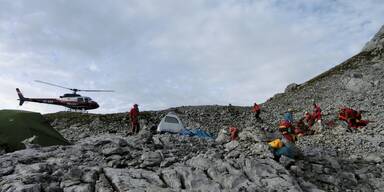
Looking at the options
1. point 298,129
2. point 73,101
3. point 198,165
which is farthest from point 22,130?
point 73,101

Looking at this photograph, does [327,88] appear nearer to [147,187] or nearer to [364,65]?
[364,65]

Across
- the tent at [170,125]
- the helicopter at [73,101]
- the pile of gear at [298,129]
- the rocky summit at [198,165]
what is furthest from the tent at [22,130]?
the helicopter at [73,101]

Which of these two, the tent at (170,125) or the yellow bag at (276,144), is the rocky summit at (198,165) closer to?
the yellow bag at (276,144)

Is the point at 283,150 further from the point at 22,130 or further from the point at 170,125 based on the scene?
the point at 22,130

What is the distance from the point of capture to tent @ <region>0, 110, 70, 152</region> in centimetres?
2303

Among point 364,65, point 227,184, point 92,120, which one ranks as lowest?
point 227,184

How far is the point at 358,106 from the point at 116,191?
34581 mm

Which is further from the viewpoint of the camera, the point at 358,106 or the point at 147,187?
the point at 358,106

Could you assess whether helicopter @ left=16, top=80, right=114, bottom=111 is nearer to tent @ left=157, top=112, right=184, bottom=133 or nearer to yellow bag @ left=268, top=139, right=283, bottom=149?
tent @ left=157, top=112, right=184, bottom=133

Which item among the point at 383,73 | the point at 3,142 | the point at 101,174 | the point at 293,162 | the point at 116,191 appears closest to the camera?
the point at 116,191

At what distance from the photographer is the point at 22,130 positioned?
2466 cm

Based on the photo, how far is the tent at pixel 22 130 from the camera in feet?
75.6

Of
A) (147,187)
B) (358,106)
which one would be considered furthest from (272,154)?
(358,106)

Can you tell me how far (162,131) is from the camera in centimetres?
2877
